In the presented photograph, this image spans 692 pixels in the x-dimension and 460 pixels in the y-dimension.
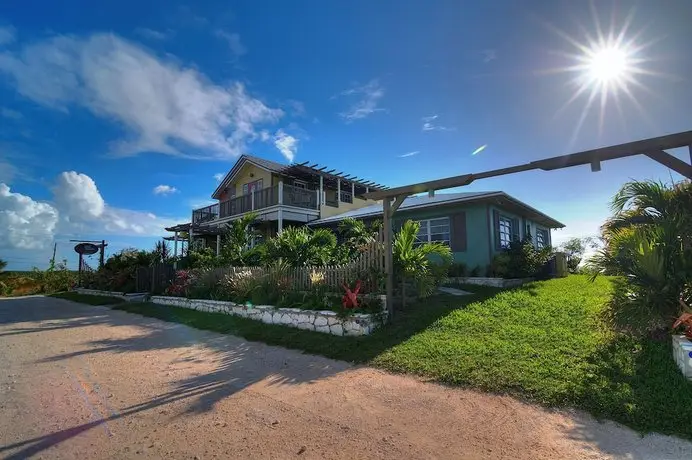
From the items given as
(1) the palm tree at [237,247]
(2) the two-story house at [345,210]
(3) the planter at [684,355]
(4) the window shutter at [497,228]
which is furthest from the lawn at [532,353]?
(4) the window shutter at [497,228]

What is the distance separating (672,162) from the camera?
17.9 ft

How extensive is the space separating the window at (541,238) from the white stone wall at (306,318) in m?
16.9

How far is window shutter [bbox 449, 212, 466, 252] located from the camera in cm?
1424

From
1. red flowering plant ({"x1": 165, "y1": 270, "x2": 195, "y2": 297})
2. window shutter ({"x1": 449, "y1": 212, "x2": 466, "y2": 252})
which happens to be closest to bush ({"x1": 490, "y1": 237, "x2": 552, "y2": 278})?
window shutter ({"x1": 449, "y1": 212, "x2": 466, "y2": 252})

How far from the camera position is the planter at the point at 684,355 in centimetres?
415

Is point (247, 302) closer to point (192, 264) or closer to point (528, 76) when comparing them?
point (192, 264)

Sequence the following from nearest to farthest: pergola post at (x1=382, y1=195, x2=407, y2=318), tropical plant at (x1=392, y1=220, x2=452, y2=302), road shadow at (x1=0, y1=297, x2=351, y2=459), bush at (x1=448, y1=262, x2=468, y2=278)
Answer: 1. road shadow at (x1=0, y1=297, x2=351, y2=459)
2. pergola post at (x1=382, y1=195, x2=407, y2=318)
3. tropical plant at (x1=392, y1=220, x2=452, y2=302)
4. bush at (x1=448, y1=262, x2=468, y2=278)

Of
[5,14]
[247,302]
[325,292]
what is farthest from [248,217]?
[5,14]

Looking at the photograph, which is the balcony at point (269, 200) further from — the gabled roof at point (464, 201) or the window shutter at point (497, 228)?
the window shutter at point (497, 228)

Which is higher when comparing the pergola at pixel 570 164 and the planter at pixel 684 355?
the pergola at pixel 570 164

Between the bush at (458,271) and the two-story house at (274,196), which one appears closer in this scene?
the bush at (458,271)

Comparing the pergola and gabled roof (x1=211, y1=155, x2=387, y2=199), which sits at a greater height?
gabled roof (x1=211, y1=155, x2=387, y2=199)

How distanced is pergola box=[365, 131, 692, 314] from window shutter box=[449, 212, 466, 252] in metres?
6.72

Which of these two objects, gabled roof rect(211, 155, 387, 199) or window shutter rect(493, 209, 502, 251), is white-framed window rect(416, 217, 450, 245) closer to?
window shutter rect(493, 209, 502, 251)
